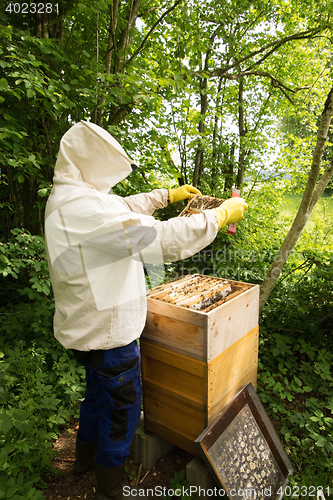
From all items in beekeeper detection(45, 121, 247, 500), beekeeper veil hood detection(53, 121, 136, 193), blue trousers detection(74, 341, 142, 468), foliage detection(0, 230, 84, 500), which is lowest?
foliage detection(0, 230, 84, 500)

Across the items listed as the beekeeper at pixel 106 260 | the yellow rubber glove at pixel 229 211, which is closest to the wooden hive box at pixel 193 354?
the beekeeper at pixel 106 260

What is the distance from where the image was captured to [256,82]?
5453 millimetres

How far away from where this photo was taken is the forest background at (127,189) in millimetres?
2066

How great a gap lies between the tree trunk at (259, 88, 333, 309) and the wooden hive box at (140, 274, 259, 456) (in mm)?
1205

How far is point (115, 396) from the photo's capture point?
149 cm

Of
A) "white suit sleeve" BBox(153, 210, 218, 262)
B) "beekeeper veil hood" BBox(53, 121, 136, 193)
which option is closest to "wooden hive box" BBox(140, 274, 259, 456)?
"white suit sleeve" BBox(153, 210, 218, 262)

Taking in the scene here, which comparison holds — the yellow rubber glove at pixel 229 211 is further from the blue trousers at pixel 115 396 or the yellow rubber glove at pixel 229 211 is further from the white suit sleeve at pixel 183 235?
the blue trousers at pixel 115 396

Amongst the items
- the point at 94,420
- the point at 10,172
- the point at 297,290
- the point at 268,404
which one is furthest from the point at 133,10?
the point at 268,404

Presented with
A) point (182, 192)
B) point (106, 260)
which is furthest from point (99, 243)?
point (182, 192)

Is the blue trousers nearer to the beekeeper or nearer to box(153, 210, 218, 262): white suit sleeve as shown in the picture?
the beekeeper

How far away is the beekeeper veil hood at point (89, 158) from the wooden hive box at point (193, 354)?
2.65 feet

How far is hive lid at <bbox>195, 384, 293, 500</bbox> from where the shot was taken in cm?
146

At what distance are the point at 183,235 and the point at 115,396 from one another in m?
0.93

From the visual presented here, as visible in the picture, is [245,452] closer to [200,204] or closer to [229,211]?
[229,211]
